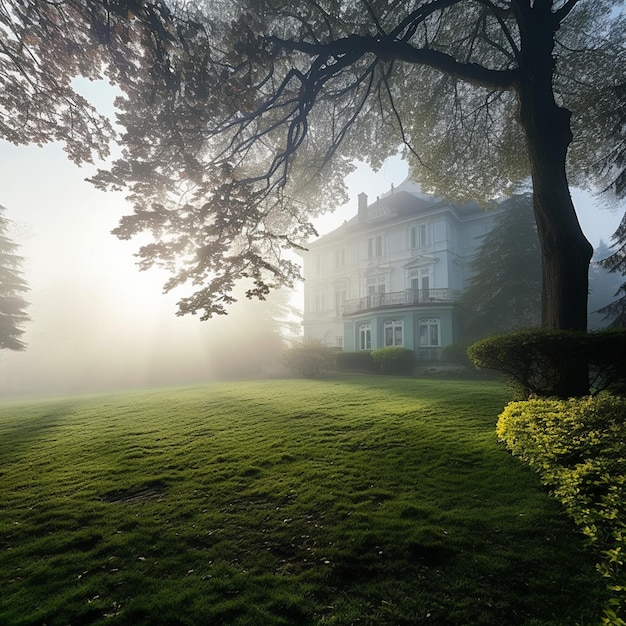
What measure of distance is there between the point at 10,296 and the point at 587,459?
4172 cm

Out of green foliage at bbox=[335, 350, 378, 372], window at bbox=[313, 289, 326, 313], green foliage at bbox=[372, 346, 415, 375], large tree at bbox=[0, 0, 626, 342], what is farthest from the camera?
window at bbox=[313, 289, 326, 313]

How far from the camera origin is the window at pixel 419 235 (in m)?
33.4

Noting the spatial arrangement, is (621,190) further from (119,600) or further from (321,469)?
(119,600)

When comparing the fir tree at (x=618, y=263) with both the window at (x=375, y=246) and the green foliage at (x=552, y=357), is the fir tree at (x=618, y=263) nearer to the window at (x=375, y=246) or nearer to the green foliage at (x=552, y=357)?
the green foliage at (x=552, y=357)

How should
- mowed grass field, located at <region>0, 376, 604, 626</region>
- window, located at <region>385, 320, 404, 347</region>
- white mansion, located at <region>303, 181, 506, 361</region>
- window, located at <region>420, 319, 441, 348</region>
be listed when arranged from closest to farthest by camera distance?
mowed grass field, located at <region>0, 376, 604, 626</region>, window, located at <region>420, 319, 441, 348</region>, white mansion, located at <region>303, 181, 506, 361</region>, window, located at <region>385, 320, 404, 347</region>

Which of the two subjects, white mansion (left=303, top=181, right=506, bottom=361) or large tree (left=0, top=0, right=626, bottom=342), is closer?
large tree (left=0, top=0, right=626, bottom=342)

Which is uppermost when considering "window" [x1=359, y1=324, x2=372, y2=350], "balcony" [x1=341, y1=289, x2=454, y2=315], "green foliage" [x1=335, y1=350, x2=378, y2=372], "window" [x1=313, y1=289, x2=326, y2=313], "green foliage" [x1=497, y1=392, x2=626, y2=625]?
"window" [x1=313, y1=289, x2=326, y2=313]

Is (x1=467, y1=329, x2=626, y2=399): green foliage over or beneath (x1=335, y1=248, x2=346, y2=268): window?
beneath

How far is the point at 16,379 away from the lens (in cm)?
4231

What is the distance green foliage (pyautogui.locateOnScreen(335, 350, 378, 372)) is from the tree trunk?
18149 mm

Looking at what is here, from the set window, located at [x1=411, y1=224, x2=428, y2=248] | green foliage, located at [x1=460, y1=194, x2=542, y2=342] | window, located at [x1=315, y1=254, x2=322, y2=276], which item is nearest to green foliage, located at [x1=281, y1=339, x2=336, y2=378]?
green foliage, located at [x1=460, y1=194, x2=542, y2=342]

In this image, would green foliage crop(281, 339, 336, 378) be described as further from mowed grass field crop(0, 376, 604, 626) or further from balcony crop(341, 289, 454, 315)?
mowed grass field crop(0, 376, 604, 626)

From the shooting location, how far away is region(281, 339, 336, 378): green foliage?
78.7 ft

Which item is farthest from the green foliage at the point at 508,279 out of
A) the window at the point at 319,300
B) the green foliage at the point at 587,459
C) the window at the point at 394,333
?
the green foliage at the point at 587,459
